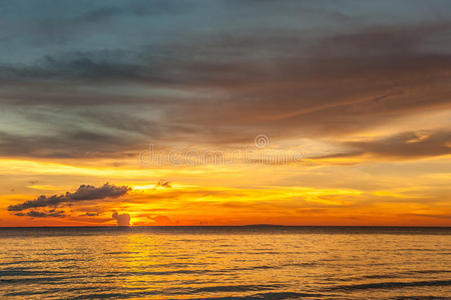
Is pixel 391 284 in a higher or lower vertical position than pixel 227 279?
lower

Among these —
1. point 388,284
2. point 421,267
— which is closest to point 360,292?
point 388,284

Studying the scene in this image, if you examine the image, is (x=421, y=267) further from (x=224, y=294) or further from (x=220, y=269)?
(x=224, y=294)

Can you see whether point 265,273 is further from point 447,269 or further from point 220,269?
point 447,269

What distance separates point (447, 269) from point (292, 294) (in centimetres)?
2792

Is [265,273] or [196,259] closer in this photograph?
[265,273]

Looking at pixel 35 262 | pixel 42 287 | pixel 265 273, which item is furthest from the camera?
pixel 35 262

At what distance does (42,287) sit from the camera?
4050cm

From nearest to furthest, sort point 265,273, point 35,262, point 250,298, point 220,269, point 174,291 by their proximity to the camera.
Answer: point 250,298, point 174,291, point 265,273, point 220,269, point 35,262

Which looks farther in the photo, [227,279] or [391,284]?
[227,279]

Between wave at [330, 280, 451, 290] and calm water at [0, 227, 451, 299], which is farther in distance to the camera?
wave at [330, 280, 451, 290]

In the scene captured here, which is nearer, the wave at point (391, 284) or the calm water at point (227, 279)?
the calm water at point (227, 279)

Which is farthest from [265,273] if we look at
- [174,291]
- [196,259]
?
[196,259]

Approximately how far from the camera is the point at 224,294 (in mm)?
36281

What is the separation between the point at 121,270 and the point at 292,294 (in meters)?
25.3
